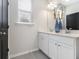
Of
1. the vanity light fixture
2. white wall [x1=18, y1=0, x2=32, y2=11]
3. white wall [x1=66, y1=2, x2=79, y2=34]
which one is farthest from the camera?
the vanity light fixture

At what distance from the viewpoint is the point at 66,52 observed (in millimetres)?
1915

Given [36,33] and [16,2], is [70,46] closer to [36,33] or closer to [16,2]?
[36,33]

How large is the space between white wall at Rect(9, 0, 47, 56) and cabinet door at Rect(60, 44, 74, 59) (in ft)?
5.46

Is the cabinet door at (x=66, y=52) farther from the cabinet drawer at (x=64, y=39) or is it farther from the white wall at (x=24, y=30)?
the white wall at (x=24, y=30)

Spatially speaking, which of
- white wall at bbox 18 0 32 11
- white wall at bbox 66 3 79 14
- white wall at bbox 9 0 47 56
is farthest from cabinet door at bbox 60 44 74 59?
white wall at bbox 18 0 32 11

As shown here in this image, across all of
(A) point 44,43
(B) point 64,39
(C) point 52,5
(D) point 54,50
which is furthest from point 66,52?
(C) point 52,5

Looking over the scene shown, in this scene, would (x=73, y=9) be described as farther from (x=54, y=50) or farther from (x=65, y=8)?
(x=54, y=50)

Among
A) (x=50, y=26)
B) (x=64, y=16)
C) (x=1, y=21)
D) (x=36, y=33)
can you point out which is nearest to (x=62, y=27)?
(x=64, y=16)

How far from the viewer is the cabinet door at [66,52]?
178cm

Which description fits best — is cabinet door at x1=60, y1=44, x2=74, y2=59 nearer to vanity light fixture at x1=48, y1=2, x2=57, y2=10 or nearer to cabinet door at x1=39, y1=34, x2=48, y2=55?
cabinet door at x1=39, y1=34, x2=48, y2=55

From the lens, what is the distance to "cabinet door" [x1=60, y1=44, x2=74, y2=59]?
5.83 ft

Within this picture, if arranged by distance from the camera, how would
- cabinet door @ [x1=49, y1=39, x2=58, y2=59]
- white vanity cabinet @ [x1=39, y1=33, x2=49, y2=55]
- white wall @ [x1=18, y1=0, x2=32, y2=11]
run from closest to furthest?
cabinet door @ [x1=49, y1=39, x2=58, y2=59] < white vanity cabinet @ [x1=39, y1=33, x2=49, y2=55] < white wall @ [x1=18, y1=0, x2=32, y2=11]

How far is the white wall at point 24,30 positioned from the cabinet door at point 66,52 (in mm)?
1663

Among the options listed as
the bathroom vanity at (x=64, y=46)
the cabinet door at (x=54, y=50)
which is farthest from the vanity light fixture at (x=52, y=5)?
the cabinet door at (x=54, y=50)
